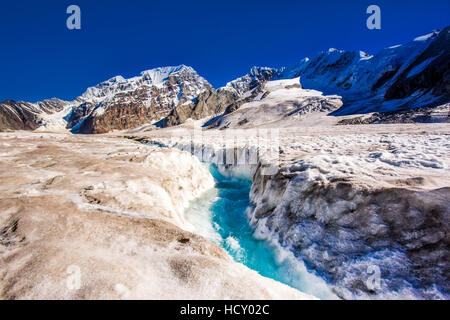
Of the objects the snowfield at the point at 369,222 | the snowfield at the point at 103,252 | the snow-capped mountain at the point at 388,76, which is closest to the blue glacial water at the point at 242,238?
the snowfield at the point at 369,222

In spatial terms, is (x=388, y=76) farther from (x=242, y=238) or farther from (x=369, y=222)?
(x=242, y=238)

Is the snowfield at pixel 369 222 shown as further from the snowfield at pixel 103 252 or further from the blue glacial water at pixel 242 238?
the snowfield at pixel 103 252

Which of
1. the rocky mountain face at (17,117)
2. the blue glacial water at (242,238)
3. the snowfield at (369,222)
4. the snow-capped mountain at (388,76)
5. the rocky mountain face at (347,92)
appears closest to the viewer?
the snowfield at (369,222)

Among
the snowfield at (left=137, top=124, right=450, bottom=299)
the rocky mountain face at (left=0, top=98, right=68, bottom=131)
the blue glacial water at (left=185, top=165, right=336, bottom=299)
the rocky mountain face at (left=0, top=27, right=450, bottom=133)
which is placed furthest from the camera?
the rocky mountain face at (left=0, top=98, right=68, bottom=131)

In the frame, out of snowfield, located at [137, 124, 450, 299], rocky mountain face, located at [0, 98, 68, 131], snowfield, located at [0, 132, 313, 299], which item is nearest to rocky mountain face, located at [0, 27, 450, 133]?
rocky mountain face, located at [0, 98, 68, 131]

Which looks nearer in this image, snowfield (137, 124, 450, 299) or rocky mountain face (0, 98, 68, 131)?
snowfield (137, 124, 450, 299)

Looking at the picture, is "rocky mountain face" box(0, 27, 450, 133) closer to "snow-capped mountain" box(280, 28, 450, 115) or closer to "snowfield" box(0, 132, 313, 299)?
"snow-capped mountain" box(280, 28, 450, 115)

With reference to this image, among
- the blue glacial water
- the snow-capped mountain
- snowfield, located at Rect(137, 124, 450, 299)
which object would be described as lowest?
the blue glacial water
